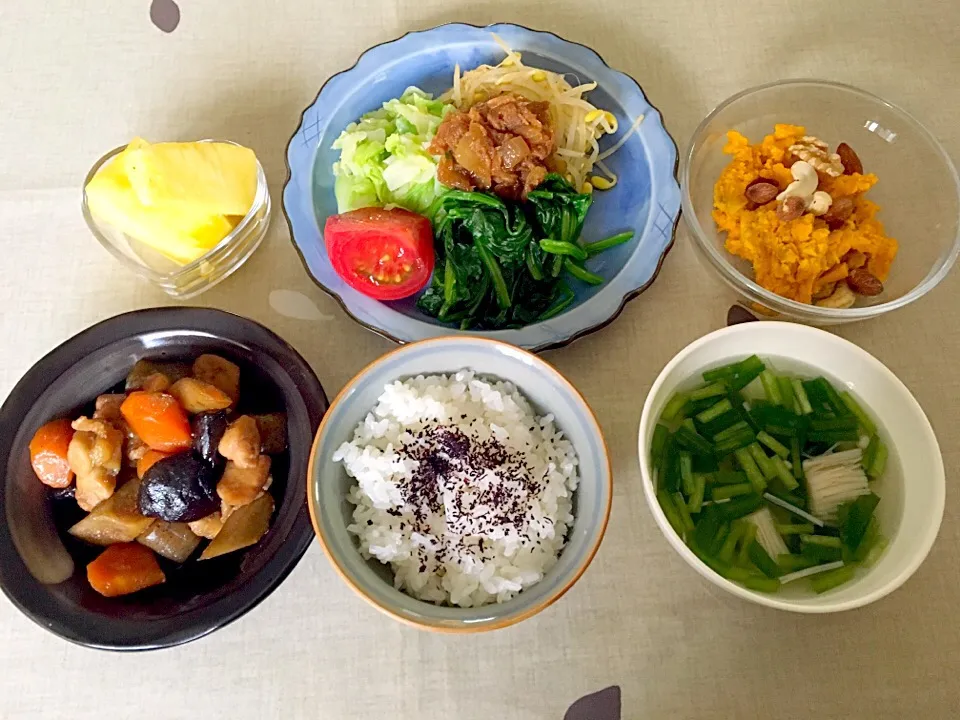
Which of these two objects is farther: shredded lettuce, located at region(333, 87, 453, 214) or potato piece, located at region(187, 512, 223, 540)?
shredded lettuce, located at region(333, 87, 453, 214)

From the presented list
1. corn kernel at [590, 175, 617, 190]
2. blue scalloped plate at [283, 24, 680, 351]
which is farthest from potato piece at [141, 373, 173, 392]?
corn kernel at [590, 175, 617, 190]

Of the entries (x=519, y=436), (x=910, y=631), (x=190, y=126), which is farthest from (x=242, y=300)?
(x=910, y=631)

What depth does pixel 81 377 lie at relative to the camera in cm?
135

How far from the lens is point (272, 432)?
1.33 metres

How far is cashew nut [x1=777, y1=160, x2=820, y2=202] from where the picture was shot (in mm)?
1496

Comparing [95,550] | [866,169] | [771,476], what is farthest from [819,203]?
[95,550]

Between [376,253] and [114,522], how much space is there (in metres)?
0.69

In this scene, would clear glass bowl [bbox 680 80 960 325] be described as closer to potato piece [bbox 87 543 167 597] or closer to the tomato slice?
the tomato slice

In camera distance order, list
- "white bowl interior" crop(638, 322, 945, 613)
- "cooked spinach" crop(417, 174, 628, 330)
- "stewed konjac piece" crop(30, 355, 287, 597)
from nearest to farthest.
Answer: "white bowl interior" crop(638, 322, 945, 613) < "stewed konjac piece" crop(30, 355, 287, 597) < "cooked spinach" crop(417, 174, 628, 330)

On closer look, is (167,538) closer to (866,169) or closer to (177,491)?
(177,491)

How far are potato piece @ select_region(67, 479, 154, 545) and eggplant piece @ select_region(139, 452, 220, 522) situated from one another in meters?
0.03

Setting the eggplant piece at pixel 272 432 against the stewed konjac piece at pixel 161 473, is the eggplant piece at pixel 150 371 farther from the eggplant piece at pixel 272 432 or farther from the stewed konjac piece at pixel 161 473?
the eggplant piece at pixel 272 432

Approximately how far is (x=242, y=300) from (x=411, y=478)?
0.62m

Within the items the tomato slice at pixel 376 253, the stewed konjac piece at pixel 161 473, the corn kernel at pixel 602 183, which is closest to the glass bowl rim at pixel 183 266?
the tomato slice at pixel 376 253
